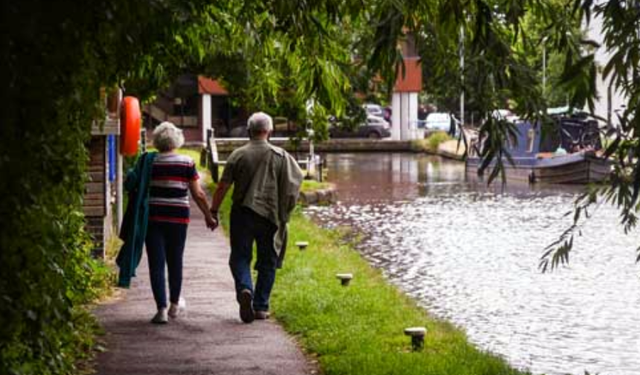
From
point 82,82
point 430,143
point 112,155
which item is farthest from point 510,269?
point 430,143

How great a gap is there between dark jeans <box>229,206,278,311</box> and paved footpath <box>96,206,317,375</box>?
1.18 ft

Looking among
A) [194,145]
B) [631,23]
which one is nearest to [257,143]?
[631,23]

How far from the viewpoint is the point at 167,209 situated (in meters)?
11.0

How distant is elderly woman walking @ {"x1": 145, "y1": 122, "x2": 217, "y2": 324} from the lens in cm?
1097

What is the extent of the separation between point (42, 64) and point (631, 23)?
2473mm

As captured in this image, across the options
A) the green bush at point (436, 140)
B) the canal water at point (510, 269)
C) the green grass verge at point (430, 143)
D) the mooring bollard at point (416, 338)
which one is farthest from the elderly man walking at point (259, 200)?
the green bush at point (436, 140)

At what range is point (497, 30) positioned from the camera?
6.65m

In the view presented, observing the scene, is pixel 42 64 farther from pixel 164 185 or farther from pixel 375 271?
pixel 375 271

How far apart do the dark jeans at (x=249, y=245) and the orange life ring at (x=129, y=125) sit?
4.09 metres

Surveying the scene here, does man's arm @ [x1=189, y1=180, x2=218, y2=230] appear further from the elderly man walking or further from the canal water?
the canal water

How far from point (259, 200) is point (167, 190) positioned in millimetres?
738

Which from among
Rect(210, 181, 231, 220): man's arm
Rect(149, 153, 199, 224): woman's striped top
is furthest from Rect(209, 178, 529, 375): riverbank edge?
Rect(149, 153, 199, 224): woman's striped top

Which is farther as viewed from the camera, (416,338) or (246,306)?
(246,306)

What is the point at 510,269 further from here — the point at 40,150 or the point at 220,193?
the point at 40,150
